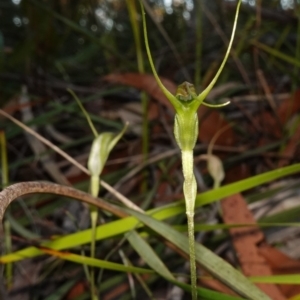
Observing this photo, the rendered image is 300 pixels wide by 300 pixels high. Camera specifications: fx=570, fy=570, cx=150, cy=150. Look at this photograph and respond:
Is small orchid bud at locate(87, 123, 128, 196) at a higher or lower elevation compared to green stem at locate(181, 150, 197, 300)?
higher

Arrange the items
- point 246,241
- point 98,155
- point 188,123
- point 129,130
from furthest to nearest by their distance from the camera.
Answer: point 129,130
point 246,241
point 98,155
point 188,123

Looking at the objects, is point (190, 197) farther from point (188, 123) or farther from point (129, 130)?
point (129, 130)

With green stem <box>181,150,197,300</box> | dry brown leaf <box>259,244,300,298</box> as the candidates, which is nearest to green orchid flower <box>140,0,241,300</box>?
green stem <box>181,150,197,300</box>

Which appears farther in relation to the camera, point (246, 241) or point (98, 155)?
point (246, 241)

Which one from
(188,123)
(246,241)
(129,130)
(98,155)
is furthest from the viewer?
(129,130)

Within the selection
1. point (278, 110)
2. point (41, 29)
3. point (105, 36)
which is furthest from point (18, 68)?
point (278, 110)

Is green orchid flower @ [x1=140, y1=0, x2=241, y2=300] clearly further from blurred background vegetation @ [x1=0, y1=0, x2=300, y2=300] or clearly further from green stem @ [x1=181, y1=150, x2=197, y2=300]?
blurred background vegetation @ [x1=0, y1=0, x2=300, y2=300]

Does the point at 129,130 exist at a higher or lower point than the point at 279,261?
higher

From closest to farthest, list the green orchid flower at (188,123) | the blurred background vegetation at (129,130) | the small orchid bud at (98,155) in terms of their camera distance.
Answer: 1. the green orchid flower at (188,123)
2. the small orchid bud at (98,155)
3. the blurred background vegetation at (129,130)

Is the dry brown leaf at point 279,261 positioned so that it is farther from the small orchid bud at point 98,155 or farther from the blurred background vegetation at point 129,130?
the small orchid bud at point 98,155

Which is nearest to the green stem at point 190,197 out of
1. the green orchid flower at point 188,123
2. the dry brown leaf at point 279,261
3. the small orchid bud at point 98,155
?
the green orchid flower at point 188,123

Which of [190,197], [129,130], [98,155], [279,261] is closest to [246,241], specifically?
[279,261]
